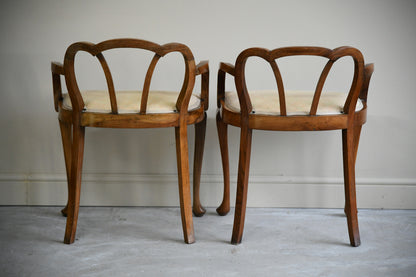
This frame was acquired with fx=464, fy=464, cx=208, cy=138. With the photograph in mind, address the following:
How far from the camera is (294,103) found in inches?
75.2

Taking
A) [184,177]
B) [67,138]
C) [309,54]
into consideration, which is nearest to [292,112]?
[309,54]

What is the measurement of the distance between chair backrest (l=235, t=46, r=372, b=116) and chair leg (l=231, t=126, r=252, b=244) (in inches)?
4.1

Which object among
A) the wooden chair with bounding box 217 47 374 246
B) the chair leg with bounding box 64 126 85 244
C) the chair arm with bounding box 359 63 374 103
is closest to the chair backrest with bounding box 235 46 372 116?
the wooden chair with bounding box 217 47 374 246

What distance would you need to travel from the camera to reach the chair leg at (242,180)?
195cm

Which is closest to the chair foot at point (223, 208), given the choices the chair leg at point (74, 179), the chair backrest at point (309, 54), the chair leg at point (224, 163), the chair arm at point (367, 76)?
the chair leg at point (224, 163)

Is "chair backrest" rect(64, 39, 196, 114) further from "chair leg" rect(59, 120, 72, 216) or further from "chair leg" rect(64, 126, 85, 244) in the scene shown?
"chair leg" rect(59, 120, 72, 216)

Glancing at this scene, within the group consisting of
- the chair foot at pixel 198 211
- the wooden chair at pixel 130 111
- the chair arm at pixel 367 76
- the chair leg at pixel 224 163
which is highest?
the chair arm at pixel 367 76

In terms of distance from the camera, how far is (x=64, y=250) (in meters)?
1.93

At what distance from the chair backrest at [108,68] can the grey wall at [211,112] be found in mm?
567

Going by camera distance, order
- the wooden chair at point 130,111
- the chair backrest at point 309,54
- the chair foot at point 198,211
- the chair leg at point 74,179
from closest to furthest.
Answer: the chair backrest at point 309,54
the wooden chair at point 130,111
the chair leg at point 74,179
the chair foot at point 198,211

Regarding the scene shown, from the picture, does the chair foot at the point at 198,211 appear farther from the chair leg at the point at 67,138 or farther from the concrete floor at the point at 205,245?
the chair leg at the point at 67,138

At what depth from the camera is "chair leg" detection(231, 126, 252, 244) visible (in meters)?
1.95

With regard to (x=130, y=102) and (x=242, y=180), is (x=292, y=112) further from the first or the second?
(x=130, y=102)

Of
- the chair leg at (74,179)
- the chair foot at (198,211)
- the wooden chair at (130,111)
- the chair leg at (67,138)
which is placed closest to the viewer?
the wooden chair at (130,111)
